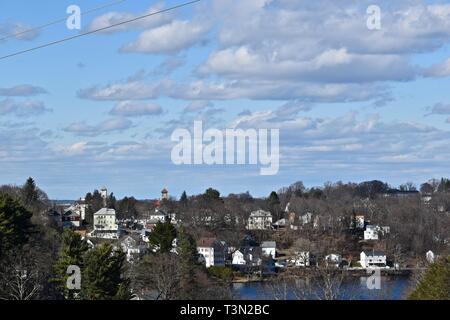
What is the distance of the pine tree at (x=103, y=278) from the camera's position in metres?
17.2

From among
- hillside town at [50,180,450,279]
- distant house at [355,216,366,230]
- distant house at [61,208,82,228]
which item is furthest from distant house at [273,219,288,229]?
distant house at [61,208,82,228]

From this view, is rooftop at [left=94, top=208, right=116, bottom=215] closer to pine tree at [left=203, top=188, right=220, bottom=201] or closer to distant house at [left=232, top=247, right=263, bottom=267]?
pine tree at [left=203, top=188, right=220, bottom=201]

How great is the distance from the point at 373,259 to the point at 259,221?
1794 centimetres

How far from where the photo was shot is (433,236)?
163 feet

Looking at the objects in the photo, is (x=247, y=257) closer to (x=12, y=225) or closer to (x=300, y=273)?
(x=300, y=273)

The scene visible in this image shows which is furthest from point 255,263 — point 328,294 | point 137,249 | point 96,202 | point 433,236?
point 96,202

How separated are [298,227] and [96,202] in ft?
64.3

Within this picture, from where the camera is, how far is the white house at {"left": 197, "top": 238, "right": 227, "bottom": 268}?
40959mm

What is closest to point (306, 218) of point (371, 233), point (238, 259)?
point (371, 233)

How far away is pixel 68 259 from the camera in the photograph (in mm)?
19906

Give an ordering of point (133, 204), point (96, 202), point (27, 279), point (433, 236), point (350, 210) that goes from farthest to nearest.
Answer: point (133, 204)
point (96, 202)
point (350, 210)
point (433, 236)
point (27, 279)

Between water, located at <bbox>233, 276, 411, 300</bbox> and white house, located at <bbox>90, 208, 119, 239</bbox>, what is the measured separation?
65.4 ft

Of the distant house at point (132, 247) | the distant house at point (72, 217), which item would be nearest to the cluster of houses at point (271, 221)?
the distant house at point (72, 217)
